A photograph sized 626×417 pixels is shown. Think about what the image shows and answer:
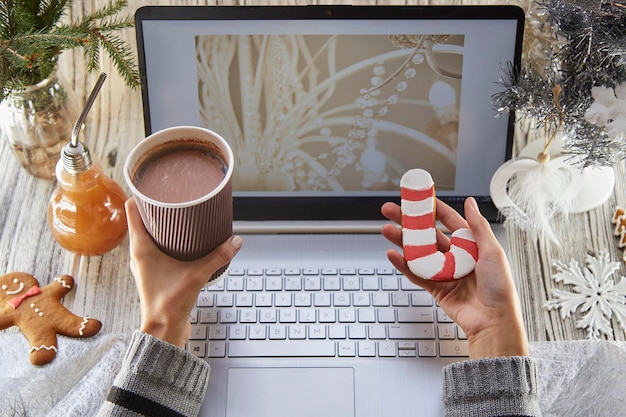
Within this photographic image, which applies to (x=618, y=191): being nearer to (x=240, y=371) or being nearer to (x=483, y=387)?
(x=483, y=387)

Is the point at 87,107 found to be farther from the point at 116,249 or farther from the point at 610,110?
the point at 610,110

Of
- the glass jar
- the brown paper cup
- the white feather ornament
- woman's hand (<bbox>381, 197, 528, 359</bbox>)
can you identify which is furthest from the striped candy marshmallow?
the glass jar

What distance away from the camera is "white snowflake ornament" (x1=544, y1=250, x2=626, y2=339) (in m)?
0.96

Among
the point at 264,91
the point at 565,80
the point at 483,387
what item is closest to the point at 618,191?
the point at 565,80

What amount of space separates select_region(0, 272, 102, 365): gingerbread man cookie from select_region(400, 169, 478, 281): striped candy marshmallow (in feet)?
1.31

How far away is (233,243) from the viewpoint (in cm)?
84

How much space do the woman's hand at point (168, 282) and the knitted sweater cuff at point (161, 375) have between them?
0.07 ft

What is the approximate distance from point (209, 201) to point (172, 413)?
0.24 m

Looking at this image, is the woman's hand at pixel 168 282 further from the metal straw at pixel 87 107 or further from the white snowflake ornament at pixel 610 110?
the white snowflake ornament at pixel 610 110

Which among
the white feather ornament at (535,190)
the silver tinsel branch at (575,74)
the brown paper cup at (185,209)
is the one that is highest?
the silver tinsel branch at (575,74)

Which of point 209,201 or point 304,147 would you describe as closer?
point 209,201

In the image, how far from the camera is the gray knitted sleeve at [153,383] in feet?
2.63

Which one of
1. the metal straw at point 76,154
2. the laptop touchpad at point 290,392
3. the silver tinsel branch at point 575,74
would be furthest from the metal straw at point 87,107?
the silver tinsel branch at point 575,74

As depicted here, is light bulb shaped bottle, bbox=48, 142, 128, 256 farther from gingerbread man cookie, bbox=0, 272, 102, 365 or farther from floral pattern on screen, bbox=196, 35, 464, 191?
floral pattern on screen, bbox=196, 35, 464, 191
